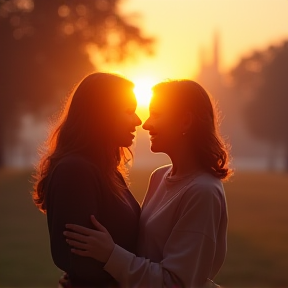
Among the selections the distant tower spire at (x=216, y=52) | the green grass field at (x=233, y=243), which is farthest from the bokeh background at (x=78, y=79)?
the distant tower spire at (x=216, y=52)

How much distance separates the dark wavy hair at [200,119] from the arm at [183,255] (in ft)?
0.78

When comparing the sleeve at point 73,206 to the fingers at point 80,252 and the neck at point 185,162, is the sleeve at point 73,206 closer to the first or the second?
the fingers at point 80,252

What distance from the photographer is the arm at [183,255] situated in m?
2.92

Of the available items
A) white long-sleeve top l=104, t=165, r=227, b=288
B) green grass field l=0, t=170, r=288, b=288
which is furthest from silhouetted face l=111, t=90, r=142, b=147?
green grass field l=0, t=170, r=288, b=288

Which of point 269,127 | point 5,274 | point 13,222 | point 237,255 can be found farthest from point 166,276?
point 269,127

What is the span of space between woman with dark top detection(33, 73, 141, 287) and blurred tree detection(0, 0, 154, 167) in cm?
2783

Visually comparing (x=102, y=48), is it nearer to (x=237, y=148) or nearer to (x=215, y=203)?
(x=215, y=203)

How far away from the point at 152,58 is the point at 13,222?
2013 cm

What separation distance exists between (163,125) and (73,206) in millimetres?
574

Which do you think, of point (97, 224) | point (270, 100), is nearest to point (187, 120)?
point (97, 224)

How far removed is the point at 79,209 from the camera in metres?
2.88

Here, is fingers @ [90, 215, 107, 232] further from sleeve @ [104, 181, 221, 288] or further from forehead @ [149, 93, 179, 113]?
forehead @ [149, 93, 179, 113]

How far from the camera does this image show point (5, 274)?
8.67m

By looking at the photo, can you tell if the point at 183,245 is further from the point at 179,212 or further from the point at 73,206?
the point at 73,206
